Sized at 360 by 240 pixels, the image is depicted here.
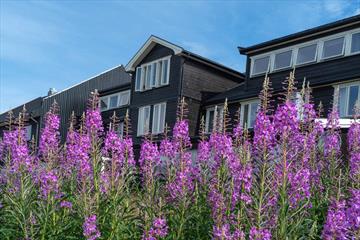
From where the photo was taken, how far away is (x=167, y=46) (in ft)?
90.4

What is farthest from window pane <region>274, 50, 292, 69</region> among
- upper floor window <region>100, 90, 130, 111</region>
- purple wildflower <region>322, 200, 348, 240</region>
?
purple wildflower <region>322, 200, 348, 240</region>

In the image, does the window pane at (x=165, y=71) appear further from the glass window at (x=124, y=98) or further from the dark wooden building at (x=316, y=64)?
the glass window at (x=124, y=98)

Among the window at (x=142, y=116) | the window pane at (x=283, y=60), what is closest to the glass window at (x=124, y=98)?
the window at (x=142, y=116)

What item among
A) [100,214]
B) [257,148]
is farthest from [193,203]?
[257,148]

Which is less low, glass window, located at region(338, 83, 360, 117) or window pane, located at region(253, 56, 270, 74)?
window pane, located at region(253, 56, 270, 74)

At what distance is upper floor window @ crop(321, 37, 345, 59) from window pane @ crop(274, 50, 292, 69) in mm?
1943

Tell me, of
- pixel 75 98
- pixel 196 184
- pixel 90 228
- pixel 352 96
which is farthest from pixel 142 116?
pixel 90 228

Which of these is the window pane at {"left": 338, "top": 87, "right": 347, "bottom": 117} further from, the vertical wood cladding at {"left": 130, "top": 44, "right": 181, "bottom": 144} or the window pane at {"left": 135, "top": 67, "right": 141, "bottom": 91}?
the window pane at {"left": 135, "top": 67, "right": 141, "bottom": 91}

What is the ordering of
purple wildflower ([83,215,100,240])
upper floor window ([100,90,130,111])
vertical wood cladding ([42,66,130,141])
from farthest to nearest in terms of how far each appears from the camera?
vertical wood cladding ([42,66,130,141]), upper floor window ([100,90,130,111]), purple wildflower ([83,215,100,240])

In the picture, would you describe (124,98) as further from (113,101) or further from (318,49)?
(318,49)

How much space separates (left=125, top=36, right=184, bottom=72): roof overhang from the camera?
27.0 meters

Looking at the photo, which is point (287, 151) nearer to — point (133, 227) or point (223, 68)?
point (133, 227)

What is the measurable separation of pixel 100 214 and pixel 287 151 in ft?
8.44

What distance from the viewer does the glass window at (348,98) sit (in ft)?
61.1
